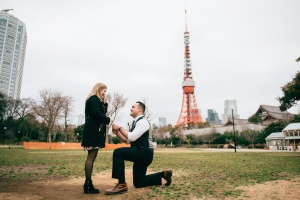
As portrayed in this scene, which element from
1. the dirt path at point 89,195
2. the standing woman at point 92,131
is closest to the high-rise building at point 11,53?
the dirt path at point 89,195

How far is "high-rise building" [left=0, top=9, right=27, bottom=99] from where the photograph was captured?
9144cm

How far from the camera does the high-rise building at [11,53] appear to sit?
91438mm

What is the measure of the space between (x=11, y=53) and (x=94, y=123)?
367 feet

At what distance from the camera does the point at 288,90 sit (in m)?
15.6

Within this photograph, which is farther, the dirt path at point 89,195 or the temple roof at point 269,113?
the temple roof at point 269,113

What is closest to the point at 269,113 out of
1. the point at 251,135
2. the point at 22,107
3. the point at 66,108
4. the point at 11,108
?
the point at 251,135

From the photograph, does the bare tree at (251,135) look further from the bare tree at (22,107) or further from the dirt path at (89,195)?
the bare tree at (22,107)

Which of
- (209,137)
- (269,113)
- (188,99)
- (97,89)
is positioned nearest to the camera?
(97,89)

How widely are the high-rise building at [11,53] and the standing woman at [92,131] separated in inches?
4073

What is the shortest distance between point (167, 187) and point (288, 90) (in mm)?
15544

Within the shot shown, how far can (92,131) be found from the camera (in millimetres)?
3586

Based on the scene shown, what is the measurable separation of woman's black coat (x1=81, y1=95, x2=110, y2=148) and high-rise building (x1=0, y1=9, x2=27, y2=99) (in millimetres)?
103449

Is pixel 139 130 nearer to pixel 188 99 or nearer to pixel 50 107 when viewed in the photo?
pixel 50 107

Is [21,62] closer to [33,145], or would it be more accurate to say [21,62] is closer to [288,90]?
[33,145]
